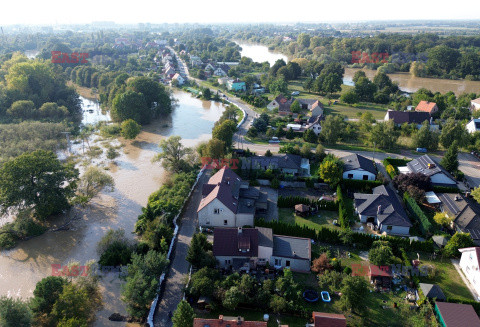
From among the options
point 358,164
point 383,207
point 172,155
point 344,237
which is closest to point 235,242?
point 344,237

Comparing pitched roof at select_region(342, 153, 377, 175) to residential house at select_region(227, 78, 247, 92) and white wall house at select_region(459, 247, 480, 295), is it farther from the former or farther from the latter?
residential house at select_region(227, 78, 247, 92)

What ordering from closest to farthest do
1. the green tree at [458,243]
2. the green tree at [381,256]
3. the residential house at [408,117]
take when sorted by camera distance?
the green tree at [381,256] → the green tree at [458,243] → the residential house at [408,117]

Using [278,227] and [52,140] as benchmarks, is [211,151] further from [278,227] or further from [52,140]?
[52,140]

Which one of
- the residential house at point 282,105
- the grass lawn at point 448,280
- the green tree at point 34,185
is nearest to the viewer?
the grass lawn at point 448,280

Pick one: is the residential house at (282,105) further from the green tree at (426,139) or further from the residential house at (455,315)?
the residential house at (455,315)

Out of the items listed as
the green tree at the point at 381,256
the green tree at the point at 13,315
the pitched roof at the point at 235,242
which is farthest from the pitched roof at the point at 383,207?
the green tree at the point at 13,315

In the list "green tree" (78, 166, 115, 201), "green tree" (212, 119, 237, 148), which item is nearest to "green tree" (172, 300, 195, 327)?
"green tree" (78, 166, 115, 201)

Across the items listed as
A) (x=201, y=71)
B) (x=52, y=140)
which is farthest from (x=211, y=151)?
(x=201, y=71)
